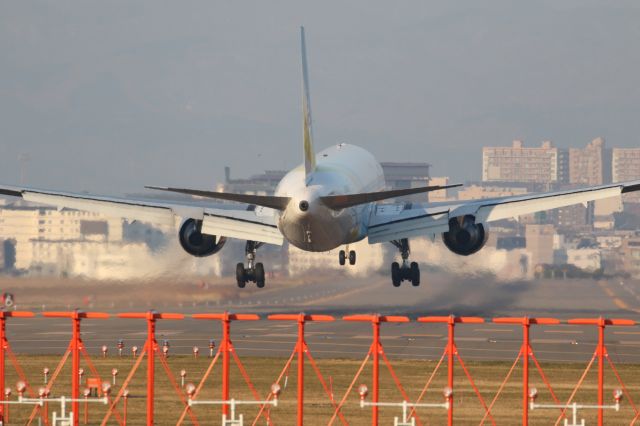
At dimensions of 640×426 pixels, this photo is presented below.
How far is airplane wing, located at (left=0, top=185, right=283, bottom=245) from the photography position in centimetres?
7300

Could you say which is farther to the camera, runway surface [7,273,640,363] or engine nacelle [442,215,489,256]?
runway surface [7,273,640,363]

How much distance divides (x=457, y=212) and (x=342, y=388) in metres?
12.5

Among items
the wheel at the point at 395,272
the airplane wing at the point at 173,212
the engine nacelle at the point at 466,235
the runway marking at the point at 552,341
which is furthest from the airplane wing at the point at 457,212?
the runway marking at the point at 552,341

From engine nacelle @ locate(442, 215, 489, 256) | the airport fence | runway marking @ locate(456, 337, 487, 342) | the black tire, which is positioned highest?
engine nacelle @ locate(442, 215, 489, 256)

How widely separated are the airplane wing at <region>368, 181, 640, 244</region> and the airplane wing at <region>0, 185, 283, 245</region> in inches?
207

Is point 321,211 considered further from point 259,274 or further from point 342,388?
point 259,274

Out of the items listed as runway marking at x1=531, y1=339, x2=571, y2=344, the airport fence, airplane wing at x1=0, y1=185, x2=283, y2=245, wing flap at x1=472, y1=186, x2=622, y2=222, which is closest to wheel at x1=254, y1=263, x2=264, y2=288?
airplane wing at x1=0, y1=185, x2=283, y2=245

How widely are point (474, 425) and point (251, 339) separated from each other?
3575 centimetres

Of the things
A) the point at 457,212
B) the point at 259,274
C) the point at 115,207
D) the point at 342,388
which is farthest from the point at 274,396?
the point at 115,207

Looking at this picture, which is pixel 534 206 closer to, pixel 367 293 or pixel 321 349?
pixel 321 349

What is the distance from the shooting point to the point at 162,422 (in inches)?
2101

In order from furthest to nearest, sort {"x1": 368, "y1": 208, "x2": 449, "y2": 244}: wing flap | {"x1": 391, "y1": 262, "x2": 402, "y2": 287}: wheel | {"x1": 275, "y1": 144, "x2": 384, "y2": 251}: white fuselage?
1. {"x1": 391, "y1": 262, "x2": 402, "y2": 287}: wheel
2. {"x1": 368, "y1": 208, "x2": 449, "y2": 244}: wing flap
3. {"x1": 275, "y1": 144, "x2": 384, "y2": 251}: white fuselage

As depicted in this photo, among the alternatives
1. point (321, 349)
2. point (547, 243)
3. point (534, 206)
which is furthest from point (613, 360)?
point (547, 243)

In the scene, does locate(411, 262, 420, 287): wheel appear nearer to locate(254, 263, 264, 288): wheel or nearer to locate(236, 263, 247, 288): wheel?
locate(254, 263, 264, 288): wheel
